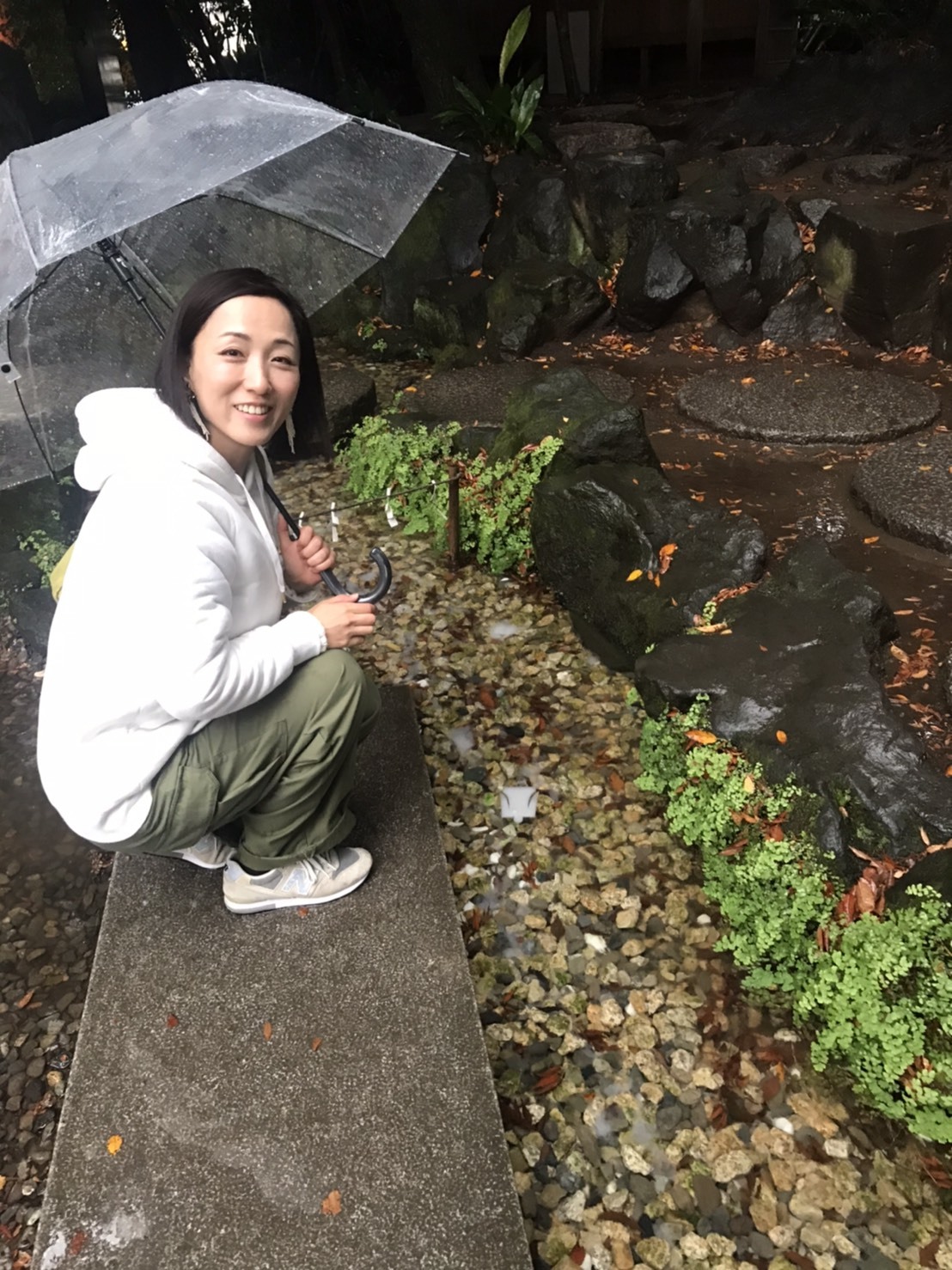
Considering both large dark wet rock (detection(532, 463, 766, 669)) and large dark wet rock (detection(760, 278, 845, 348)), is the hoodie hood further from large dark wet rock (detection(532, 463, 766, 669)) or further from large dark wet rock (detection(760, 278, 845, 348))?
large dark wet rock (detection(760, 278, 845, 348))

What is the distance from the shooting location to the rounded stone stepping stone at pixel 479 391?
6117 mm

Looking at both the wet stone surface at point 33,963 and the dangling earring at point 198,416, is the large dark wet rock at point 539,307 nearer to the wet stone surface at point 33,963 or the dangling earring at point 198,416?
the wet stone surface at point 33,963

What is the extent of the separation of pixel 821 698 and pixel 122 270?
2690 millimetres

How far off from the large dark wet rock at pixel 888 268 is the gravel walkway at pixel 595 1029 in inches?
175

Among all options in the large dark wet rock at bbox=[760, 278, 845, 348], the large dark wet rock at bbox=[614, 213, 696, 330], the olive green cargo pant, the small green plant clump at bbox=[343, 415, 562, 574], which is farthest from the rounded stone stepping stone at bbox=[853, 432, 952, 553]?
the olive green cargo pant

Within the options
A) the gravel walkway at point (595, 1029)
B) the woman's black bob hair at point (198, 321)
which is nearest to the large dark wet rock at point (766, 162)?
the gravel walkway at point (595, 1029)

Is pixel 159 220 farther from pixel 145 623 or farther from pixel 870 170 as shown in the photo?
pixel 870 170

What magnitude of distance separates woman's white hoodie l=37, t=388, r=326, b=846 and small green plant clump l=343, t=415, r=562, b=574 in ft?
7.73

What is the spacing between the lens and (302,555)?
2.90m

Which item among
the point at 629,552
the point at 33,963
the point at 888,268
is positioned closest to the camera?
the point at 33,963

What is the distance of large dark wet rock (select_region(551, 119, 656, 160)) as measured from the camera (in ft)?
28.8

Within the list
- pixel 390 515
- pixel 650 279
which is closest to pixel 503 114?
pixel 650 279

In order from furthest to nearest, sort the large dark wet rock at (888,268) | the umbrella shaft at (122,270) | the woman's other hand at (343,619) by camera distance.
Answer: the large dark wet rock at (888,268), the umbrella shaft at (122,270), the woman's other hand at (343,619)

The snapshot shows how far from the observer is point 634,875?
117 inches
